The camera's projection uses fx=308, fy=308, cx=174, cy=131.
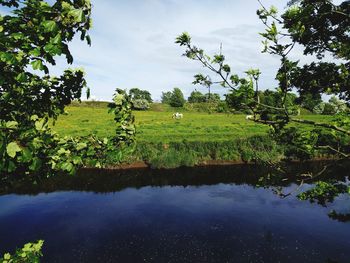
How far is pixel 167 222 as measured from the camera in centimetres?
2089

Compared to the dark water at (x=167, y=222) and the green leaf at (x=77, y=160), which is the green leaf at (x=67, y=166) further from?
the dark water at (x=167, y=222)

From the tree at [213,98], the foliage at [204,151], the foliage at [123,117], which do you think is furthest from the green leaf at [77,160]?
the foliage at [204,151]

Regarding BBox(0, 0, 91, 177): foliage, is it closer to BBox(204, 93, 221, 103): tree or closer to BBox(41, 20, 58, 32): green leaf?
BBox(41, 20, 58, 32): green leaf

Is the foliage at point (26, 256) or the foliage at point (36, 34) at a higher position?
the foliage at point (36, 34)

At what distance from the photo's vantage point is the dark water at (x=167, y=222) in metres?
16.9

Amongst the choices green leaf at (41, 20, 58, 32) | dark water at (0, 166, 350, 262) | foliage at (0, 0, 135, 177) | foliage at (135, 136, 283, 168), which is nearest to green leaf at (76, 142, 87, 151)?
foliage at (0, 0, 135, 177)

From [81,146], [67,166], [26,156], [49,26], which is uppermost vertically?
[49,26]

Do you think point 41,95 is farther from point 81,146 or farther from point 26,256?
point 26,256

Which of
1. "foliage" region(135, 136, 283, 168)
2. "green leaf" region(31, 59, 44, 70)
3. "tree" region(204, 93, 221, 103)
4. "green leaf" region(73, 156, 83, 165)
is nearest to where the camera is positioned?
"green leaf" region(31, 59, 44, 70)

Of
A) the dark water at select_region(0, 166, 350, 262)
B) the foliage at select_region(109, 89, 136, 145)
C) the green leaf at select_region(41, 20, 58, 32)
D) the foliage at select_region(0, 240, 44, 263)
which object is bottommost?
the dark water at select_region(0, 166, 350, 262)

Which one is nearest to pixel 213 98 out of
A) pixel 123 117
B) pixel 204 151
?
pixel 123 117

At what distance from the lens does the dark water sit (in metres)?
16.9

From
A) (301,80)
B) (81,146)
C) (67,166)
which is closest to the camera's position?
(67,166)

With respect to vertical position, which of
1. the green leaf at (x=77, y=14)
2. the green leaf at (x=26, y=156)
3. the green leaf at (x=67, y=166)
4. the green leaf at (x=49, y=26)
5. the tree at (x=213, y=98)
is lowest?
the green leaf at (x=67, y=166)
